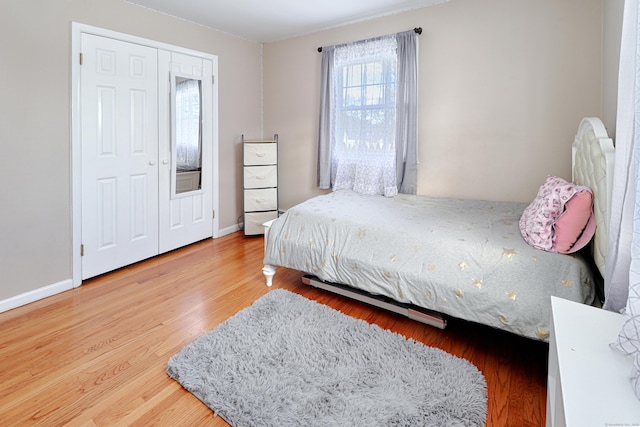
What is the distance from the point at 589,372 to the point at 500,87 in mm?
2755

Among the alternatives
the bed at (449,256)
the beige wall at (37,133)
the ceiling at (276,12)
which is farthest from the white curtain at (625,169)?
the beige wall at (37,133)

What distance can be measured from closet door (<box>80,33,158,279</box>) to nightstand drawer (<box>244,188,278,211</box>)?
3.43 feet

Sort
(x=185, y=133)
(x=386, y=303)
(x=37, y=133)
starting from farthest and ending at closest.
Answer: (x=185, y=133), (x=37, y=133), (x=386, y=303)

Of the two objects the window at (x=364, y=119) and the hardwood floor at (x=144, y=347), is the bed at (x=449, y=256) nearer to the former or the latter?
the hardwood floor at (x=144, y=347)

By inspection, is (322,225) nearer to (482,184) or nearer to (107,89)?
(482,184)

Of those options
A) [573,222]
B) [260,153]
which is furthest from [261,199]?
[573,222]

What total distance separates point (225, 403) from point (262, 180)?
2921 millimetres

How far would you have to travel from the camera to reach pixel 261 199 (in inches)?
165

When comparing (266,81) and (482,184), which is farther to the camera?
(266,81)

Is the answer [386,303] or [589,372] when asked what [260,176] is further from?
[589,372]

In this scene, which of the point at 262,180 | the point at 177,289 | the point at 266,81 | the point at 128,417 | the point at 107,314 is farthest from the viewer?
the point at 266,81

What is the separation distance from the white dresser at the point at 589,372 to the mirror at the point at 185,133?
136 inches

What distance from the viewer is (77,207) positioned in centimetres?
280

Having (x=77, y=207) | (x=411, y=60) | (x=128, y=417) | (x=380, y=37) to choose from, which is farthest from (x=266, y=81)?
(x=128, y=417)
